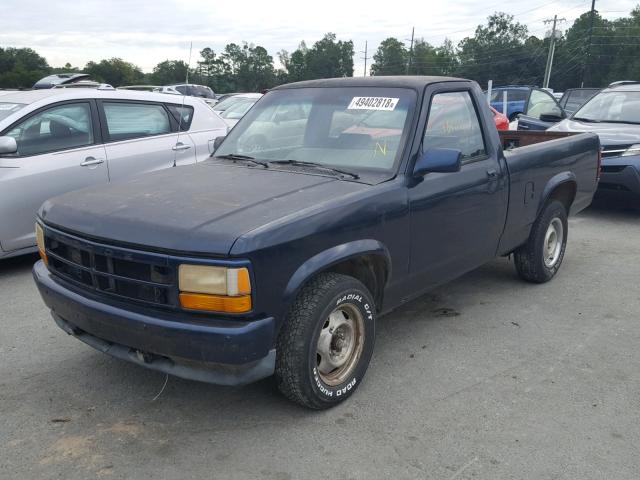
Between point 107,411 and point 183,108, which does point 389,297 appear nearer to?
point 107,411

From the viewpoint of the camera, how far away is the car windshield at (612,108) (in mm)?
8562

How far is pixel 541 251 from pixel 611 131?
12.7 ft

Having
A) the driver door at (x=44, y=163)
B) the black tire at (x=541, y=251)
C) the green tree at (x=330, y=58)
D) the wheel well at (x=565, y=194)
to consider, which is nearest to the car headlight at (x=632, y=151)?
the wheel well at (x=565, y=194)

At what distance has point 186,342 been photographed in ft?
8.98

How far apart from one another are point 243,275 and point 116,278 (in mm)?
690

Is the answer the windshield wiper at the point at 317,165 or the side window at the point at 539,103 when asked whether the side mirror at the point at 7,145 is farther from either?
the side window at the point at 539,103

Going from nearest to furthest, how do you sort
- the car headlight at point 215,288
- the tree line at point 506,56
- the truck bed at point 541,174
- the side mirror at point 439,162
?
the car headlight at point 215,288 < the side mirror at point 439,162 < the truck bed at point 541,174 < the tree line at point 506,56

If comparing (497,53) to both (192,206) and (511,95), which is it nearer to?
(511,95)

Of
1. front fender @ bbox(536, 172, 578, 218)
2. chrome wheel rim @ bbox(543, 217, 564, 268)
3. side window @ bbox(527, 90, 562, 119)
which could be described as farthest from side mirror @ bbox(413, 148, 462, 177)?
side window @ bbox(527, 90, 562, 119)

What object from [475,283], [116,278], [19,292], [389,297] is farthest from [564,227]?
[19,292]

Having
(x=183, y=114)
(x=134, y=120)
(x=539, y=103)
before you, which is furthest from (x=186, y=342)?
(x=539, y=103)

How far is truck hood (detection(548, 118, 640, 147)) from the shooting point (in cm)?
782

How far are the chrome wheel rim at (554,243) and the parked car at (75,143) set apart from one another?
389 cm

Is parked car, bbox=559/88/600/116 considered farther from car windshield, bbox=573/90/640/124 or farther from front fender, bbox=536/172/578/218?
front fender, bbox=536/172/578/218
